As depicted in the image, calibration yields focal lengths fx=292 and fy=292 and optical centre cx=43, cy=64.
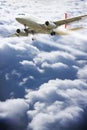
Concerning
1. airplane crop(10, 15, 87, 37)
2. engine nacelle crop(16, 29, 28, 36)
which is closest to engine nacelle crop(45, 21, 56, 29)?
airplane crop(10, 15, 87, 37)

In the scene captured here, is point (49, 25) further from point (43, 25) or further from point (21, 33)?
point (21, 33)

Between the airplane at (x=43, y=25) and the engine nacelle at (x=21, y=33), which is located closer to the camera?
the airplane at (x=43, y=25)

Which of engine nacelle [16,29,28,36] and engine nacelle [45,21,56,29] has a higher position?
engine nacelle [45,21,56,29]

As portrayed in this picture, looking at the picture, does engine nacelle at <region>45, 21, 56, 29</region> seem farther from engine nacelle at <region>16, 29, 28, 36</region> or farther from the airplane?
engine nacelle at <region>16, 29, 28, 36</region>

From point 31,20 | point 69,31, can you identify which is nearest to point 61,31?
point 69,31

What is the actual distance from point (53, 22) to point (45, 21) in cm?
437

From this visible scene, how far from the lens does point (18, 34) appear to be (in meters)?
113

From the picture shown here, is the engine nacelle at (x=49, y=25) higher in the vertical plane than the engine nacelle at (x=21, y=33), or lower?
higher

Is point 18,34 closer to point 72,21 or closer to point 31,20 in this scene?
point 31,20

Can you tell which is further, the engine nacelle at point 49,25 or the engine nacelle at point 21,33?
the engine nacelle at point 21,33

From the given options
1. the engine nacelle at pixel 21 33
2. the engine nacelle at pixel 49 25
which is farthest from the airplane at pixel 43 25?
the engine nacelle at pixel 21 33

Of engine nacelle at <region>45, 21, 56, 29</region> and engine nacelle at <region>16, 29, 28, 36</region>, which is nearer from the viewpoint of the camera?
engine nacelle at <region>45, 21, 56, 29</region>

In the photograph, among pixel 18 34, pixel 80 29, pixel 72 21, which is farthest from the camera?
pixel 18 34

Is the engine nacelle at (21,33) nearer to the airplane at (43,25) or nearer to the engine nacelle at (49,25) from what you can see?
the airplane at (43,25)
